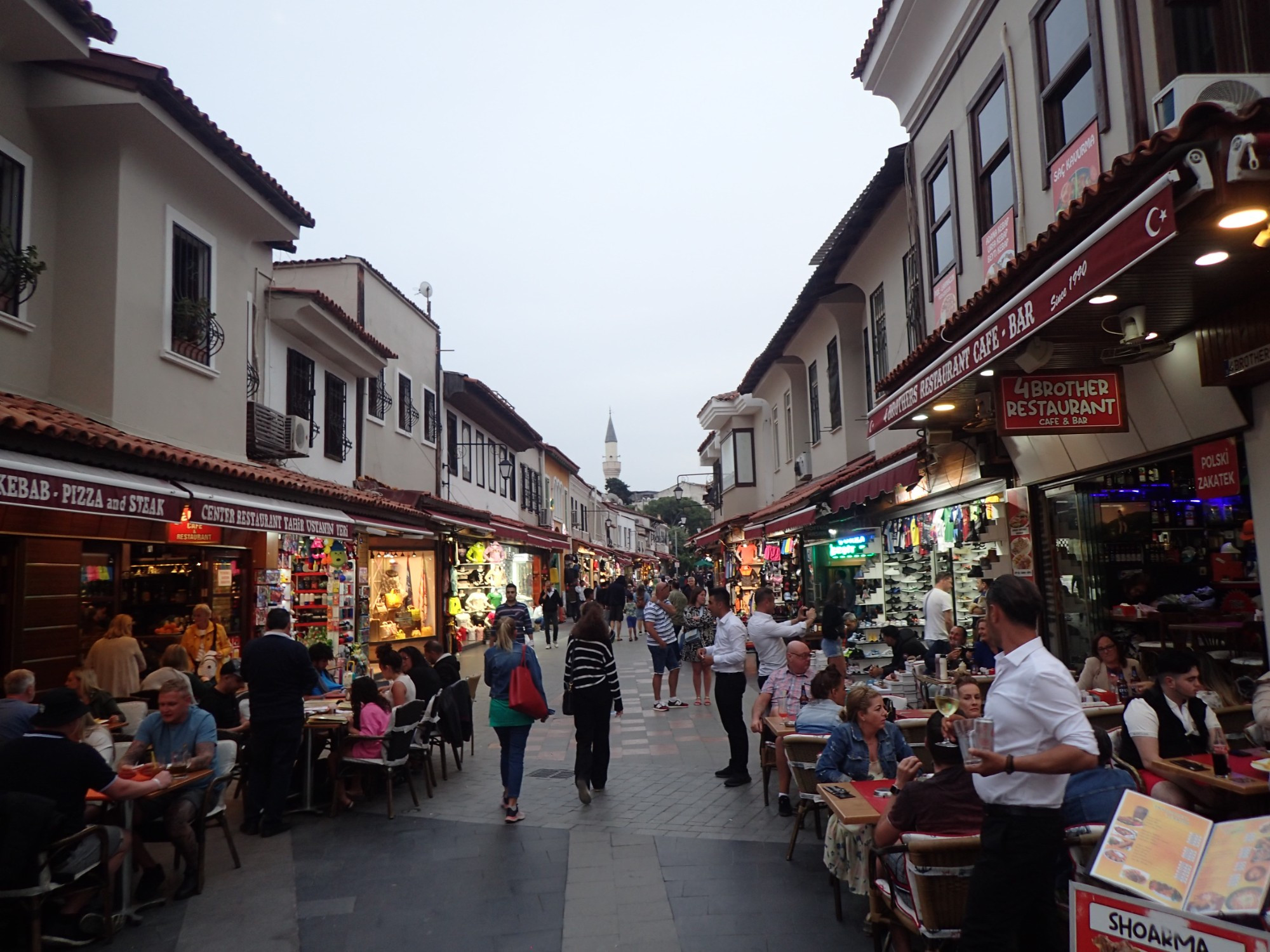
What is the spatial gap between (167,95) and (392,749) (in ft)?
24.4

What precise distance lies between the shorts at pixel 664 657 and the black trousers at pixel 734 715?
15.2 feet

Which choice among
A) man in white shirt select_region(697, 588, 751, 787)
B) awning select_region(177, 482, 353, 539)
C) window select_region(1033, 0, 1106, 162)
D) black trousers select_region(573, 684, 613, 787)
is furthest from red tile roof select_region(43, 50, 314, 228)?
window select_region(1033, 0, 1106, 162)

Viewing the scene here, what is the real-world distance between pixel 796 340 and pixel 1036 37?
432 inches

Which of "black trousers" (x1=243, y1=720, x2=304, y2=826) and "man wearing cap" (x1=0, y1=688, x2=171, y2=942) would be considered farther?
"black trousers" (x1=243, y1=720, x2=304, y2=826)

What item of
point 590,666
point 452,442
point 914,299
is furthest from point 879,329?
point 452,442

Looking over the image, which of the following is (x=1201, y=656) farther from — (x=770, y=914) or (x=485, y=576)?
(x=485, y=576)

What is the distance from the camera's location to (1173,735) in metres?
5.22

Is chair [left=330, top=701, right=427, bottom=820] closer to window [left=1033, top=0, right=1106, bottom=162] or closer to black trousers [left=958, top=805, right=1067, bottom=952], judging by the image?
black trousers [left=958, top=805, right=1067, bottom=952]

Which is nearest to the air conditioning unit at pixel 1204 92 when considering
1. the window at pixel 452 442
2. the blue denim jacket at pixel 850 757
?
the blue denim jacket at pixel 850 757

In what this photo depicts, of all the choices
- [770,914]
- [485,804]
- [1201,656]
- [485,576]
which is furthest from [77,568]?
[485,576]

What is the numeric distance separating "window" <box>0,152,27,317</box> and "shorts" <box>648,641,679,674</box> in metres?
8.92

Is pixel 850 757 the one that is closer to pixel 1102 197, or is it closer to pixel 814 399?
pixel 1102 197

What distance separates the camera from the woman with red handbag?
7.39m

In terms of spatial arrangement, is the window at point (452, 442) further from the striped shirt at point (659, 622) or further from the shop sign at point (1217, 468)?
the shop sign at point (1217, 468)
